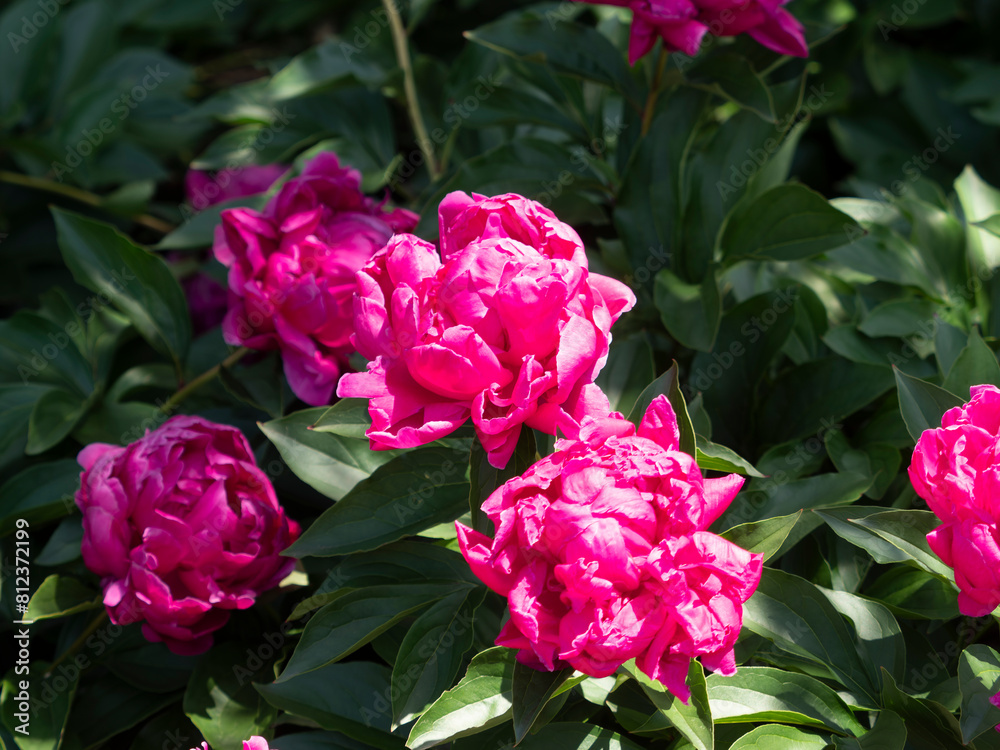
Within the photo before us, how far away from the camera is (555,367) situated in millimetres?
752

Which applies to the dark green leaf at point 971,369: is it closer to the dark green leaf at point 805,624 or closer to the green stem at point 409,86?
the dark green leaf at point 805,624

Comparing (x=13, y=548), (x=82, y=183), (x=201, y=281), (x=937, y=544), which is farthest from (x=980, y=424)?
(x=82, y=183)

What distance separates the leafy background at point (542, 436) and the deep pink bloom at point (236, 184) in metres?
0.06

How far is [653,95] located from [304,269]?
1.88 feet

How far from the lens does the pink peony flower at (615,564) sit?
68 cm

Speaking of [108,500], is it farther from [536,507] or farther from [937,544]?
[937,544]

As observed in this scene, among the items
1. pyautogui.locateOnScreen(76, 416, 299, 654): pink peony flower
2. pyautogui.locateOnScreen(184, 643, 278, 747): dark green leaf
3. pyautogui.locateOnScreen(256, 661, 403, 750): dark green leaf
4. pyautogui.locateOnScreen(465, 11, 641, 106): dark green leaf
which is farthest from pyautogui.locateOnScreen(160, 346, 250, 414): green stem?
pyautogui.locateOnScreen(465, 11, 641, 106): dark green leaf

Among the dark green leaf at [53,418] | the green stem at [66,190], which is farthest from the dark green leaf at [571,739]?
the green stem at [66,190]

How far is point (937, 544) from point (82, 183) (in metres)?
1.81

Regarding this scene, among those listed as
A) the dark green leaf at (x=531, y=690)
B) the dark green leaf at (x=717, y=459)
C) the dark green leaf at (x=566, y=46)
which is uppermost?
the dark green leaf at (x=566, y=46)

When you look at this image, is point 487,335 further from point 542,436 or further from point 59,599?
point 59,599

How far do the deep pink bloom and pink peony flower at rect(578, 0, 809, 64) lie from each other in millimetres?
850

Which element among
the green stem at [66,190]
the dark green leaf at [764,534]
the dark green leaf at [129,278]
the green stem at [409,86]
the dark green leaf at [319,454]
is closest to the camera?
the dark green leaf at [764,534]

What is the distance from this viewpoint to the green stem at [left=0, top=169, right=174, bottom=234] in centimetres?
186
